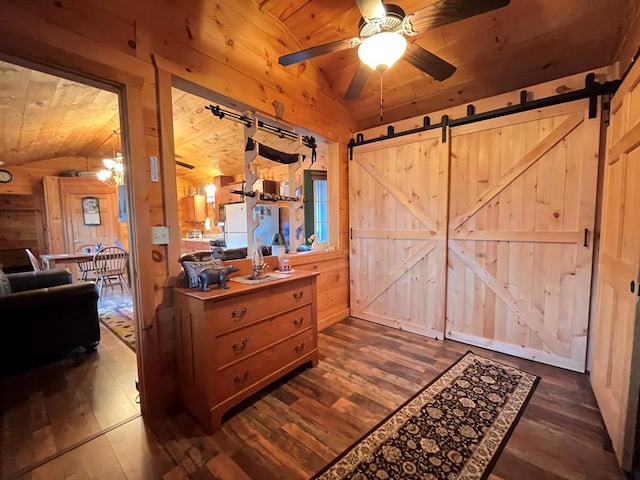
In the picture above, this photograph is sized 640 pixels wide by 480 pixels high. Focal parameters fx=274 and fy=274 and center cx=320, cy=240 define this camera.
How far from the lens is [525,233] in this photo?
2.45 m

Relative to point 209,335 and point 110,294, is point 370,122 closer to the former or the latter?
point 209,335

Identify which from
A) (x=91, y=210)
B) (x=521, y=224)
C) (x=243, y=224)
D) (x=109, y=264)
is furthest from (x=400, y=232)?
(x=91, y=210)

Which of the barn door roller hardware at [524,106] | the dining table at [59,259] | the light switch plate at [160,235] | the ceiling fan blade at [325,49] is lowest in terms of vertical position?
the dining table at [59,259]

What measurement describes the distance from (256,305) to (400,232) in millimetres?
1920

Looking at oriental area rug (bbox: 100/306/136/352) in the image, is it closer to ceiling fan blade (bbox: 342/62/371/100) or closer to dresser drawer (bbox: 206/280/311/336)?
dresser drawer (bbox: 206/280/311/336)

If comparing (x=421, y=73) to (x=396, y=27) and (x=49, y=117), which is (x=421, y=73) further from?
(x=49, y=117)

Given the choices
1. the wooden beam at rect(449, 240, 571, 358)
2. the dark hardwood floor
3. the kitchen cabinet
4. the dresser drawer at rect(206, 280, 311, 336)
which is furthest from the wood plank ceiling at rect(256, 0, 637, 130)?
the kitchen cabinet

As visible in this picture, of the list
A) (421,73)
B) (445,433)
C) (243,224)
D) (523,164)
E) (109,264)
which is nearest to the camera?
(445,433)

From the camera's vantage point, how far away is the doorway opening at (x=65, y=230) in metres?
1.72

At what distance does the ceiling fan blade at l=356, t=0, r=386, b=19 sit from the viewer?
1.40 meters

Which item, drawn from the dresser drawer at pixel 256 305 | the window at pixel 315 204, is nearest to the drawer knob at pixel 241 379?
the dresser drawer at pixel 256 305

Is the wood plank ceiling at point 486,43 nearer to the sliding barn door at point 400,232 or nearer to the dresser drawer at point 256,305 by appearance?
the sliding barn door at point 400,232

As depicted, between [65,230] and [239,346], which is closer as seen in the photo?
[239,346]

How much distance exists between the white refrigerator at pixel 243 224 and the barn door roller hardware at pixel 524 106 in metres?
2.28
